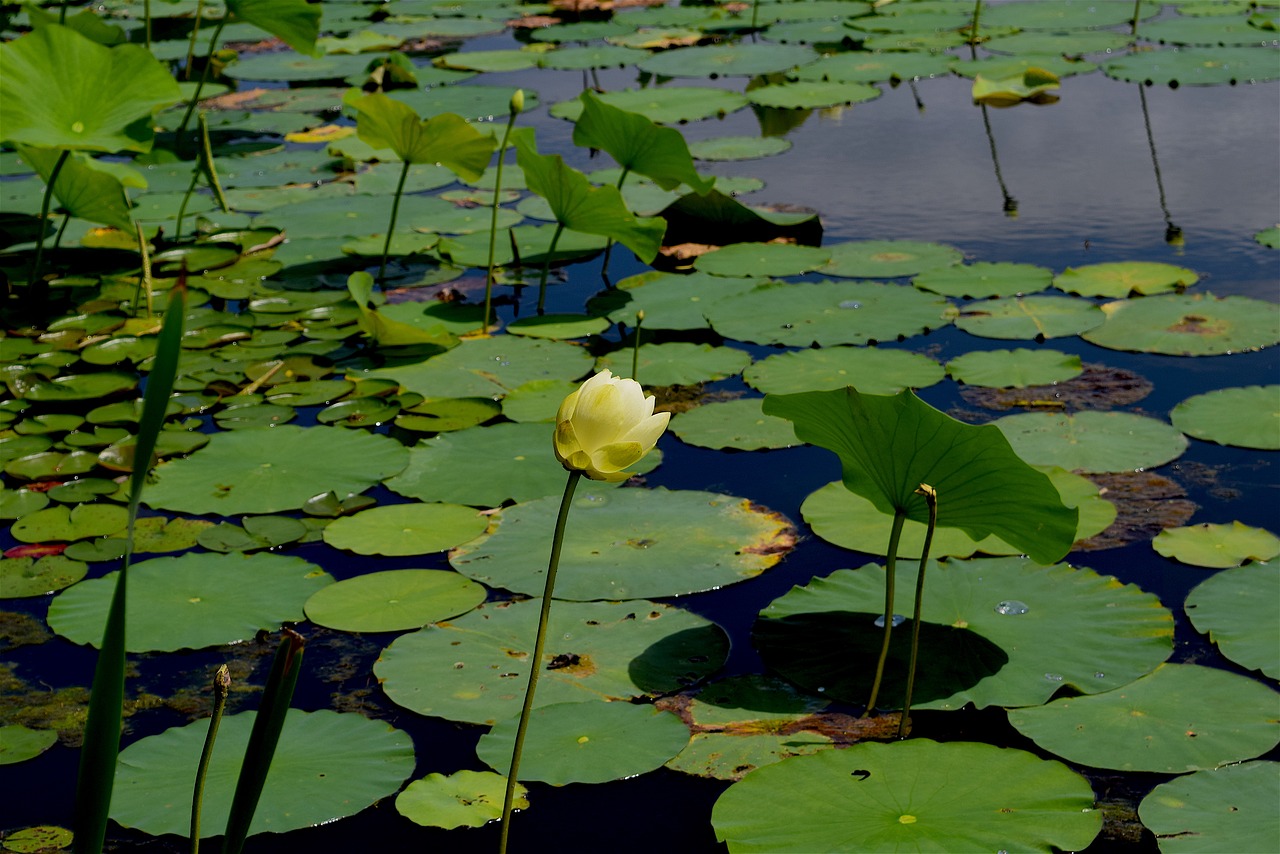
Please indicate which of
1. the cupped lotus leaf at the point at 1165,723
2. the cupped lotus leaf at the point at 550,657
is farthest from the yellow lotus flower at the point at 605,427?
the cupped lotus leaf at the point at 1165,723

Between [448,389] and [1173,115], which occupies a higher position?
[1173,115]

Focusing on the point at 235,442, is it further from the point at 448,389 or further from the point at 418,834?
the point at 418,834

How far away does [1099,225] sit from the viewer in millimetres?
4695

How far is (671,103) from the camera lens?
6.63 m

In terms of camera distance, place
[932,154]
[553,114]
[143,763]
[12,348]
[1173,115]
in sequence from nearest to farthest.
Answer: [143,763]
[12,348]
[932,154]
[1173,115]
[553,114]

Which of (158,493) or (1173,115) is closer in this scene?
(158,493)

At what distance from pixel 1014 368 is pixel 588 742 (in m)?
1.97

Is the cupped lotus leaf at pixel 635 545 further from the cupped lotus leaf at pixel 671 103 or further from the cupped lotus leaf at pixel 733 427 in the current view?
the cupped lotus leaf at pixel 671 103

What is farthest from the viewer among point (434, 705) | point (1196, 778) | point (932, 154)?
point (932, 154)

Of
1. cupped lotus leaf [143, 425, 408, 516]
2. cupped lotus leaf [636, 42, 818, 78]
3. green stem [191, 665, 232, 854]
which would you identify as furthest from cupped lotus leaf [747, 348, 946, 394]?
cupped lotus leaf [636, 42, 818, 78]

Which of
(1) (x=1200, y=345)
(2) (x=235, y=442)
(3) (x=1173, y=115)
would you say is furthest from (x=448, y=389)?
(3) (x=1173, y=115)

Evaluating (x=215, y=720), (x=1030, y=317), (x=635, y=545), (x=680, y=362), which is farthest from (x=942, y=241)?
(x=215, y=720)

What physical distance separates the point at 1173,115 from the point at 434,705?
17.1ft

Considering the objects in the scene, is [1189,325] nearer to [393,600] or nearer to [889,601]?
[889,601]
